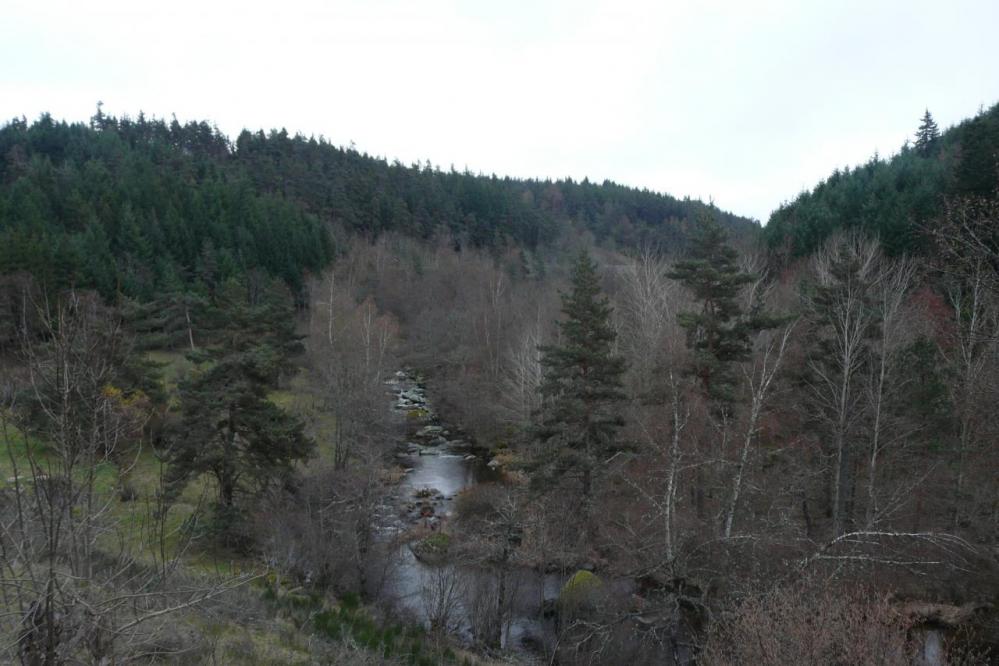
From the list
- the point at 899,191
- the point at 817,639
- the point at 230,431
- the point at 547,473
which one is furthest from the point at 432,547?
the point at 899,191

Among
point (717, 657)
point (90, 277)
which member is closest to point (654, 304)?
point (717, 657)

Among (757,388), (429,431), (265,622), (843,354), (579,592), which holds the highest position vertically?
(843,354)

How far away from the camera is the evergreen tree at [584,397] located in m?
19.4

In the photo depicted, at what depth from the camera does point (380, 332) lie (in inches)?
1487

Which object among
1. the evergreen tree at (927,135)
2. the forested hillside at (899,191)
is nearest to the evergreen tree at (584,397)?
the forested hillside at (899,191)

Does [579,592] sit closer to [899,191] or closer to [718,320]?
[718,320]

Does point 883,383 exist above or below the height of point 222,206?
below

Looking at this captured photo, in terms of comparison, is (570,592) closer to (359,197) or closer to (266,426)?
(266,426)

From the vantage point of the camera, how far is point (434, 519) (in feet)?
78.9

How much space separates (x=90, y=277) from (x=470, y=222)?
58.7 metres

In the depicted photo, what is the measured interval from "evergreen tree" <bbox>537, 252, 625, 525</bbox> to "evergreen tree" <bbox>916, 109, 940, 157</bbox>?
193ft

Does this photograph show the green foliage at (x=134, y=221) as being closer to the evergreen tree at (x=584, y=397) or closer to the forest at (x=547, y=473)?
the forest at (x=547, y=473)

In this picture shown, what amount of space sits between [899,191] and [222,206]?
6444 cm

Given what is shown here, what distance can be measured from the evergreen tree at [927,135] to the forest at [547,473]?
22.5 metres
